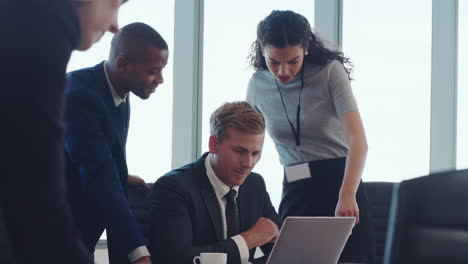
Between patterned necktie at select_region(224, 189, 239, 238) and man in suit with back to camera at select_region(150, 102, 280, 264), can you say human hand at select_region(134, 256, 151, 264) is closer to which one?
man in suit with back to camera at select_region(150, 102, 280, 264)

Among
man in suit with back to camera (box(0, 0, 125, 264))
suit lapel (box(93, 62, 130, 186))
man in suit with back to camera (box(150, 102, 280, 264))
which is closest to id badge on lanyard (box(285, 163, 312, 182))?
man in suit with back to camera (box(150, 102, 280, 264))

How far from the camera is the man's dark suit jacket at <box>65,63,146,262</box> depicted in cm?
178

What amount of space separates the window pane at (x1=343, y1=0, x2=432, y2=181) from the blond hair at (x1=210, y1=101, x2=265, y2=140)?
1.94 metres

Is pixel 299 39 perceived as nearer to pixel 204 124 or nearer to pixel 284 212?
pixel 284 212

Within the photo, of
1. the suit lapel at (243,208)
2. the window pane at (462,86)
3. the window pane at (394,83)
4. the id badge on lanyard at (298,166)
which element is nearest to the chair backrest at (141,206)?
the suit lapel at (243,208)

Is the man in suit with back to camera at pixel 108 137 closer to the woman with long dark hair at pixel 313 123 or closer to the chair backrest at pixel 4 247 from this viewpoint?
the woman with long dark hair at pixel 313 123

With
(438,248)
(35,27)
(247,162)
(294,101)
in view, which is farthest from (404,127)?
(35,27)

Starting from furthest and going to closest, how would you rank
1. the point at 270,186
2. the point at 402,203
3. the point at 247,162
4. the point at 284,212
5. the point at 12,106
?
1. the point at 270,186
2. the point at 284,212
3. the point at 247,162
4. the point at 402,203
5. the point at 12,106

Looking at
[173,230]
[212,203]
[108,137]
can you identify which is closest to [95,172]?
[108,137]

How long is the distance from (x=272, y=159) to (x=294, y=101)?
1550 millimetres

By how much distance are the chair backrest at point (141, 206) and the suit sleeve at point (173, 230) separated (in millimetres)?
76

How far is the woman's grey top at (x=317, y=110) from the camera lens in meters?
2.41

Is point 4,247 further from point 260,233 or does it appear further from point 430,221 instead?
point 260,233

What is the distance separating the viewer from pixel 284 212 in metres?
2.50
